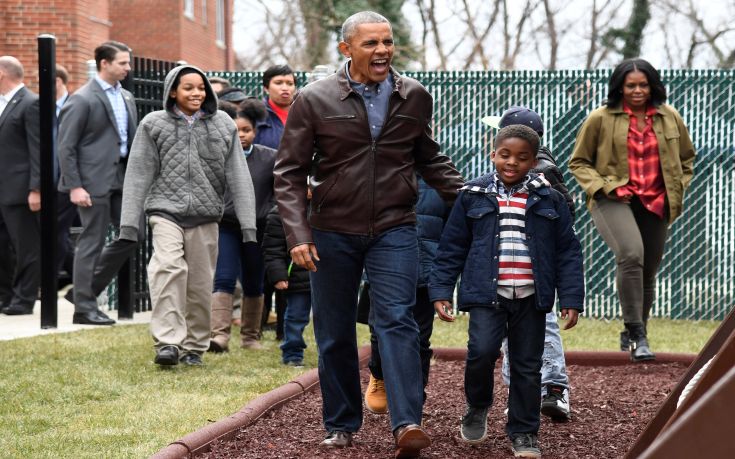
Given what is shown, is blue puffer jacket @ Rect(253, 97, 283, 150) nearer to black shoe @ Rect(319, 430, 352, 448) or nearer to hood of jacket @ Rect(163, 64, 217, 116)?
hood of jacket @ Rect(163, 64, 217, 116)

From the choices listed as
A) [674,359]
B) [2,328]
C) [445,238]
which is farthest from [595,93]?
[445,238]

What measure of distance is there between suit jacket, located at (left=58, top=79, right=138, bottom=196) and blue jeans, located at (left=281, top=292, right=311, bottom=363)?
296 cm

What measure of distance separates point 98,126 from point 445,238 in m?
6.19

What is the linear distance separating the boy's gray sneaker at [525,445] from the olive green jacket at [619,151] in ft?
10.4

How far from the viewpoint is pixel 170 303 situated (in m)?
8.84

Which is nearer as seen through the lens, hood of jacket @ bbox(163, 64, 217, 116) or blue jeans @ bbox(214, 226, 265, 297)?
hood of jacket @ bbox(163, 64, 217, 116)

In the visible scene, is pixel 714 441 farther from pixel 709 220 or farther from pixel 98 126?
pixel 709 220

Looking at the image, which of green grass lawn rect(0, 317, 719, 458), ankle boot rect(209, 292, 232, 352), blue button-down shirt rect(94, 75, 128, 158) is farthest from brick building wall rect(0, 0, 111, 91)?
ankle boot rect(209, 292, 232, 352)

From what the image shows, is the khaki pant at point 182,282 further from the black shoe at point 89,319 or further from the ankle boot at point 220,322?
the black shoe at point 89,319

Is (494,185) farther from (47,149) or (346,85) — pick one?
(47,149)

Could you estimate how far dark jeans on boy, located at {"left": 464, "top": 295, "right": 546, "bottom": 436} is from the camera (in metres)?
5.97

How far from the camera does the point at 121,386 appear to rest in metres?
7.96

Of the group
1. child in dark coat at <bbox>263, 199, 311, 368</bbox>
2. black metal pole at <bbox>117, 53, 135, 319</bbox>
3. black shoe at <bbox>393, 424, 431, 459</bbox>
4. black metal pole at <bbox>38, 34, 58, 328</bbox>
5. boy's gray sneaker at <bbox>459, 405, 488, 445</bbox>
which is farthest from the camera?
black metal pole at <bbox>117, 53, 135, 319</bbox>

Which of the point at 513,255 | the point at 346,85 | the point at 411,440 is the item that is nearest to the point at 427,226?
the point at 513,255
